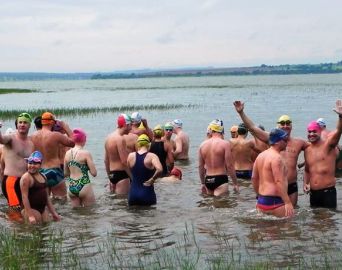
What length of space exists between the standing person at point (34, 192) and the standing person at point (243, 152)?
6652 mm

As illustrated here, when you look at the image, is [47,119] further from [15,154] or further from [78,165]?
[15,154]

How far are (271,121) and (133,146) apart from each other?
92.4 ft

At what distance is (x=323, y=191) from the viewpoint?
445 inches

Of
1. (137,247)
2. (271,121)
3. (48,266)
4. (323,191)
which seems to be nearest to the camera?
(48,266)

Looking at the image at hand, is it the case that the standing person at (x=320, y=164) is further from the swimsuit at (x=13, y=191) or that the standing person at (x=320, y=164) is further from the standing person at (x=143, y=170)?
the swimsuit at (x=13, y=191)

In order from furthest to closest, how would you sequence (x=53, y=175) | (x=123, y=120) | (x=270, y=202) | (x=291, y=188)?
(x=123, y=120), (x=53, y=175), (x=291, y=188), (x=270, y=202)

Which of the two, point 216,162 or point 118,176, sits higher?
point 216,162

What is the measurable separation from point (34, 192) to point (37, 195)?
2.9 inches

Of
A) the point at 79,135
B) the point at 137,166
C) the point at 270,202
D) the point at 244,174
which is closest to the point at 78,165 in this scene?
the point at 79,135

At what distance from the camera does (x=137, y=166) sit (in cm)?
1160

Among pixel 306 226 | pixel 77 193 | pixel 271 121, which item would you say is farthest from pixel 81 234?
pixel 271 121

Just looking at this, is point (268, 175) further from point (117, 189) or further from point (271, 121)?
point (271, 121)

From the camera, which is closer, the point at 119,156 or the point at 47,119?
the point at 47,119

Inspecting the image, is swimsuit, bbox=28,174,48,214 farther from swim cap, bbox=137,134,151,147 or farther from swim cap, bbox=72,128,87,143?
swim cap, bbox=137,134,151,147
